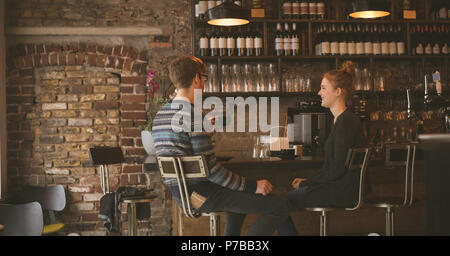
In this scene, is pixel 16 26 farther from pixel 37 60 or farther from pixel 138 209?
pixel 138 209

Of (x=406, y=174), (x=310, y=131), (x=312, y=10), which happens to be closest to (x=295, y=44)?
(x=312, y=10)

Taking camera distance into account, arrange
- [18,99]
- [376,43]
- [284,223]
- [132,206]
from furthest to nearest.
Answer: [376,43] < [18,99] < [132,206] < [284,223]

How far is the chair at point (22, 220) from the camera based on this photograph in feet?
8.86

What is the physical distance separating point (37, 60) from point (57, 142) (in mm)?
853

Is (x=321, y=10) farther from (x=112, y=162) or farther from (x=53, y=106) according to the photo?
(x=53, y=106)

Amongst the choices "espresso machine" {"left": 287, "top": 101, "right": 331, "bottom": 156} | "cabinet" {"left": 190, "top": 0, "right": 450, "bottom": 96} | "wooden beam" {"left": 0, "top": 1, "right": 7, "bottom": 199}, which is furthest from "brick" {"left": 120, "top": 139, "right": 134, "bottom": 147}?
"espresso machine" {"left": 287, "top": 101, "right": 331, "bottom": 156}

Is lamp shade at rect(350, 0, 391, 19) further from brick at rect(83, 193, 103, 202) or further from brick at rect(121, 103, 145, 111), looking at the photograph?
brick at rect(83, 193, 103, 202)

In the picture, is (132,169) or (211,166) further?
(132,169)

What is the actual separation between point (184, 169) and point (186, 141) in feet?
0.47

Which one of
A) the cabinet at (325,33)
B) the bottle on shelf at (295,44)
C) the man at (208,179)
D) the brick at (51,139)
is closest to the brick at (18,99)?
the brick at (51,139)

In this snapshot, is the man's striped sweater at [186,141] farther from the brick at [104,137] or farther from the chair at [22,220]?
the brick at [104,137]

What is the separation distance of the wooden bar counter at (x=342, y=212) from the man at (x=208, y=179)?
0.80 metres

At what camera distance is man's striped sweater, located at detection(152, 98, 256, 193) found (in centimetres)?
232

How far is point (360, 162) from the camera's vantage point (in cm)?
266
